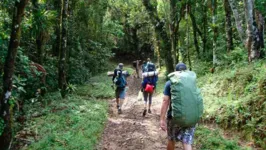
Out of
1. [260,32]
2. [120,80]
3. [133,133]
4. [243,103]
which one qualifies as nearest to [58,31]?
[120,80]

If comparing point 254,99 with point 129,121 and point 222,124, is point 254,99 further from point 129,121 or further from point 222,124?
point 129,121

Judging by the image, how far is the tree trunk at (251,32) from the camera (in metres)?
10.1

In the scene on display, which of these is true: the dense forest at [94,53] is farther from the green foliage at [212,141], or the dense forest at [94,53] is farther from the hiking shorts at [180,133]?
the hiking shorts at [180,133]

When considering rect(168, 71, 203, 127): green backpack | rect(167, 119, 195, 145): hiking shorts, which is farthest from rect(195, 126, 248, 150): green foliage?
rect(168, 71, 203, 127): green backpack

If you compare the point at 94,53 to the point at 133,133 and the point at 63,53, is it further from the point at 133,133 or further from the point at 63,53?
the point at 133,133

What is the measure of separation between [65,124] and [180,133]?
4.97 m

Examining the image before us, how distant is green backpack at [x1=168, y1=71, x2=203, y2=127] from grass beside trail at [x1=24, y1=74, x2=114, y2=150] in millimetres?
3296

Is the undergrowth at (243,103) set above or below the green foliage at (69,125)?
above

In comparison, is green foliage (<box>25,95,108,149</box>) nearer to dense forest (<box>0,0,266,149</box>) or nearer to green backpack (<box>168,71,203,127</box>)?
dense forest (<box>0,0,266,149</box>)

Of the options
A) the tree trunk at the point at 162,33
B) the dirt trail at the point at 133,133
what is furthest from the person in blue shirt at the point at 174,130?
the tree trunk at the point at 162,33

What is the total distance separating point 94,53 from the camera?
25562 mm

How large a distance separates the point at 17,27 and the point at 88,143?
3491 mm

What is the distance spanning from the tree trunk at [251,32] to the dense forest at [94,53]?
3cm

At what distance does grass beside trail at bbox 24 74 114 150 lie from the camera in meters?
7.33
